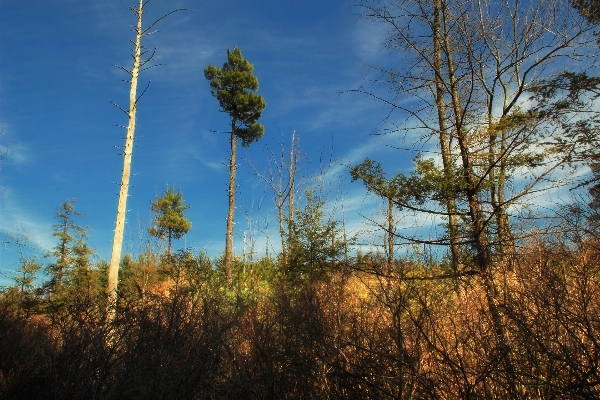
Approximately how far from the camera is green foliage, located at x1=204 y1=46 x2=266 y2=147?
2116 cm

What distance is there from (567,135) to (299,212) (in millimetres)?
8903

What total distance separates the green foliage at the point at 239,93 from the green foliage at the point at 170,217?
46.8ft

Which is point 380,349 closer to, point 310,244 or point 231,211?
point 310,244

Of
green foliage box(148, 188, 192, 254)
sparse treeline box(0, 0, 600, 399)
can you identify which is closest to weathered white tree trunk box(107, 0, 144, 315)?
sparse treeline box(0, 0, 600, 399)

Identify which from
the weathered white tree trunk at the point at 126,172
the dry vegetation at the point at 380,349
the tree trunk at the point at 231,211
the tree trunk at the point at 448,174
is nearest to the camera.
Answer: the dry vegetation at the point at 380,349

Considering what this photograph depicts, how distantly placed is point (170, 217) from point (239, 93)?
15489 mm

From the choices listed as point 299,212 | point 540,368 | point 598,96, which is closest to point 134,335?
point 540,368

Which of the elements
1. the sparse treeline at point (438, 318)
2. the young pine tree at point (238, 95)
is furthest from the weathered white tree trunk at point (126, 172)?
the young pine tree at point (238, 95)

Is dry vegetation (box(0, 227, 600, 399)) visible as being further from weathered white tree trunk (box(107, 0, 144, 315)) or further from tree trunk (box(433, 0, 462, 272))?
weathered white tree trunk (box(107, 0, 144, 315))

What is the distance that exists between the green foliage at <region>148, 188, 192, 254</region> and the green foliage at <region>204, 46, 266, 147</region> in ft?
46.8

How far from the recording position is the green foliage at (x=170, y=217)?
1287 inches

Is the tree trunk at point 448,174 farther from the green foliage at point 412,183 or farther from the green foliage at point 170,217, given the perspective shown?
the green foliage at point 170,217

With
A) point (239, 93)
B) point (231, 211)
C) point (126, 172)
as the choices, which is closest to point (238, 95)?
point (239, 93)

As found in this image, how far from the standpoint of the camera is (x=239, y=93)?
21.2m
